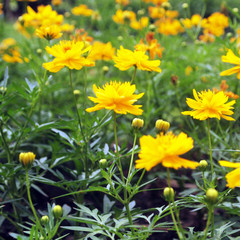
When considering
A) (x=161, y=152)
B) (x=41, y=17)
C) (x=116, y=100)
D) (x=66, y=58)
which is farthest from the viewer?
(x=41, y=17)

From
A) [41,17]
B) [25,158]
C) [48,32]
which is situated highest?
[48,32]

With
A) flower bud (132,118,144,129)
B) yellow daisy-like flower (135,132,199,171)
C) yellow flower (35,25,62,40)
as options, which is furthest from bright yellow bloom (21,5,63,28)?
yellow daisy-like flower (135,132,199,171)

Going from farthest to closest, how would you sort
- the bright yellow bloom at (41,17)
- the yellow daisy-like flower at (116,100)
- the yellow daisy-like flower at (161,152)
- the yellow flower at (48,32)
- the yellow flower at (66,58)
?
the bright yellow bloom at (41,17) < the yellow flower at (48,32) < the yellow flower at (66,58) < the yellow daisy-like flower at (116,100) < the yellow daisy-like flower at (161,152)

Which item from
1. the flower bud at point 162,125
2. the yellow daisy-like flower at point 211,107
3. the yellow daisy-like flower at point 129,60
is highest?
the yellow daisy-like flower at point 129,60

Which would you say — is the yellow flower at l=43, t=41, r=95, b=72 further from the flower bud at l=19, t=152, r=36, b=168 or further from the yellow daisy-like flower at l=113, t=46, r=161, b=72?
the flower bud at l=19, t=152, r=36, b=168

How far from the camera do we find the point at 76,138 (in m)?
1.26

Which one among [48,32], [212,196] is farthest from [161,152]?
[48,32]

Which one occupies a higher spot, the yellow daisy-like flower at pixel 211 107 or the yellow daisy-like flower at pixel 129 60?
the yellow daisy-like flower at pixel 129 60

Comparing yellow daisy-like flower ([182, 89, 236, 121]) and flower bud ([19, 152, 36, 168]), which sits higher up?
yellow daisy-like flower ([182, 89, 236, 121])

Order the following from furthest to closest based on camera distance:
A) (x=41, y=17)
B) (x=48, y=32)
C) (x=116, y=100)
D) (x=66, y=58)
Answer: (x=41, y=17) → (x=48, y=32) → (x=66, y=58) → (x=116, y=100)

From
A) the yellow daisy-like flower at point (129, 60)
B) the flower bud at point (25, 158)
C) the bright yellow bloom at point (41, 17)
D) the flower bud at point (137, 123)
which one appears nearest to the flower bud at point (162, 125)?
the flower bud at point (137, 123)

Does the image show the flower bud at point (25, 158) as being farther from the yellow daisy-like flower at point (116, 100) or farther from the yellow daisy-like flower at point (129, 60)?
the yellow daisy-like flower at point (129, 60)

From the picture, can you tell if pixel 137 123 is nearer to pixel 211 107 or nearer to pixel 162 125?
pixel 162 125

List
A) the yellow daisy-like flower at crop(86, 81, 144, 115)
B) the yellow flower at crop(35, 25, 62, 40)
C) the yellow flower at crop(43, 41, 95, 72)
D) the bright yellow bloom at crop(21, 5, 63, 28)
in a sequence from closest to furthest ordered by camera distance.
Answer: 1. the yellow daisy-like flower at crop(86, 81, 144, 115)
2. the yellow flower at crop(43, 41, 95, 72)
3. the yellow flower at crop(35, 25, 62, 40)
4. the bright yellow bloom at crop(21, 5, 63, 28)
